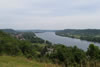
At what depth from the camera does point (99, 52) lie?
14.9m

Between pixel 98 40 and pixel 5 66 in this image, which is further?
pixel 98 40

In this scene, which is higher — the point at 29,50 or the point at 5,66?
the point at 5,66

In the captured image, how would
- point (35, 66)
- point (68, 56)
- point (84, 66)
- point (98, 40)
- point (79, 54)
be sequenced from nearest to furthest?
point (84, 66)
point (35, 66)
point (68, 56)
point (79, 54)
point (98, 40)

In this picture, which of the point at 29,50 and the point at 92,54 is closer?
the point at 92,54

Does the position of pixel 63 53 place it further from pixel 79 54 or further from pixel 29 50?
pixel 29 50

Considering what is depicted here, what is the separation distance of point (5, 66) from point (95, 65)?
2.69 m

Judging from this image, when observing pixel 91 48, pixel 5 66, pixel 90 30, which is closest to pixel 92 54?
pixel 91 48

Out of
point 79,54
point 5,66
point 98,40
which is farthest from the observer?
point 98,40

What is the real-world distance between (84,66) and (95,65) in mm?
362

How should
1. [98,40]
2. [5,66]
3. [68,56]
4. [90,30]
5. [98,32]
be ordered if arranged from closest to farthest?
[5,66] → [68,56] → [98,40] → [98,32] → [90,30]

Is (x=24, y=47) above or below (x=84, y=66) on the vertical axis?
below

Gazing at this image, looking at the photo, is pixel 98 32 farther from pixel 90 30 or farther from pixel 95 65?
pixel 95 65

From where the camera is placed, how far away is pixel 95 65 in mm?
4113

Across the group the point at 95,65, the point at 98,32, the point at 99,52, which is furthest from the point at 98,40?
the point at 95,65
